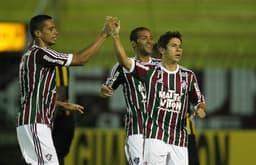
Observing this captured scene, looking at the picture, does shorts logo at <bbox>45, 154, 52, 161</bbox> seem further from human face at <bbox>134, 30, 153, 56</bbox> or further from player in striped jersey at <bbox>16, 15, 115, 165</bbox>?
human face at <bbox>134, 30, 153, 56</bbox>

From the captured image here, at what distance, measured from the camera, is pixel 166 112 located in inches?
333

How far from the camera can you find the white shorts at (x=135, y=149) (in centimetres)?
936

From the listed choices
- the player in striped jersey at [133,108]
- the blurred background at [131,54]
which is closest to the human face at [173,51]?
the player in striped jersey at [133,108]

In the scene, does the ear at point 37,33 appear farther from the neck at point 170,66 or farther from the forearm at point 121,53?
the neck at point 170,66

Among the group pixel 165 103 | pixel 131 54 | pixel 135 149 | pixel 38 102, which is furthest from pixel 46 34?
pixel 131 54

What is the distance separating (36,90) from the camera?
814cm

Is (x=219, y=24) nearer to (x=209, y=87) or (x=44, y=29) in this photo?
(x=209, y=87)

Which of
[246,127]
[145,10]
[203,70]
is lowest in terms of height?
[246,127]

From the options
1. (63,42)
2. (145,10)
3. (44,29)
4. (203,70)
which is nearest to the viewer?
(44,29)

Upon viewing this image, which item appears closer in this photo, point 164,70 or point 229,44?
point 164,70

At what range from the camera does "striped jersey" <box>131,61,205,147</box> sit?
27.7 ft

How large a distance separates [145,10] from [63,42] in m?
2.12

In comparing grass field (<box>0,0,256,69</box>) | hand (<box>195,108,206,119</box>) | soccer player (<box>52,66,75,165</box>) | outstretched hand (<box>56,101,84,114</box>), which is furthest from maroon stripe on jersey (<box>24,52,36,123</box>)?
grass field (<box>0,0,256,69</box>)

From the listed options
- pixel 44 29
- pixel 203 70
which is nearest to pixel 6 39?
pixel 203 70
